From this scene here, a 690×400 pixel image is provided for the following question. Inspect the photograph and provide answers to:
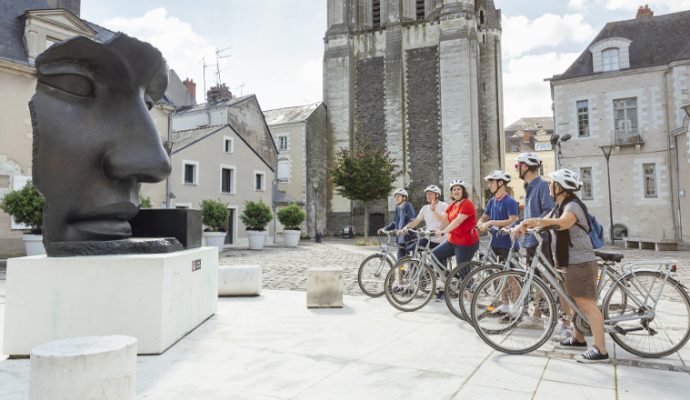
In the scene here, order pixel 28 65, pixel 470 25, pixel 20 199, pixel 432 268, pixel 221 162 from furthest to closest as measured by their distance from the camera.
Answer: pixel 470 25 < pixel 221 162 < pixel 28 65 < pixel 20 199 < pixel 432 268

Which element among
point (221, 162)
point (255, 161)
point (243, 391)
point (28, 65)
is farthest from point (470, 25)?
point (243, 391)

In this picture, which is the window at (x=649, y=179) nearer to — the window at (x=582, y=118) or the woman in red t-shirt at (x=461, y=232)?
the window at (x=582, y=118)

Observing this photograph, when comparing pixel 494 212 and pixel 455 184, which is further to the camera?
pixel 455 184

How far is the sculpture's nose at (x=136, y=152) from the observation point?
4523 millimetres

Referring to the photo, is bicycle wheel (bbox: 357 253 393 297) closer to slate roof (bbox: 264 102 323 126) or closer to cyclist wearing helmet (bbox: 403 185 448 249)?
cyclist wearing helmet (bbox: 403 185 448 249)

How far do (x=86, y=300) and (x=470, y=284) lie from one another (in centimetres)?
397

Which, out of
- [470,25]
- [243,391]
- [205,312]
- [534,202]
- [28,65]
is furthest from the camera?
[470,25]

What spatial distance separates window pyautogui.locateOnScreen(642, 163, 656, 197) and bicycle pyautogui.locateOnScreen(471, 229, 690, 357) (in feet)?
68.8

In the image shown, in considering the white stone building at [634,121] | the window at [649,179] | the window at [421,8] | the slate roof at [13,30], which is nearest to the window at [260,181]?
the slate roof at [13,30]

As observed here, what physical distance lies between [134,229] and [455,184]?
158 inches

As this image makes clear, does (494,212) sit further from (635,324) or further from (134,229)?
(134,229)

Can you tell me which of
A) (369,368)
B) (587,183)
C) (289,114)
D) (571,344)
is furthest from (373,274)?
(289,114)

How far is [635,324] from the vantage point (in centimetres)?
400

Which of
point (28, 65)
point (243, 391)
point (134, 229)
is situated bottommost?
point (243, 391)
